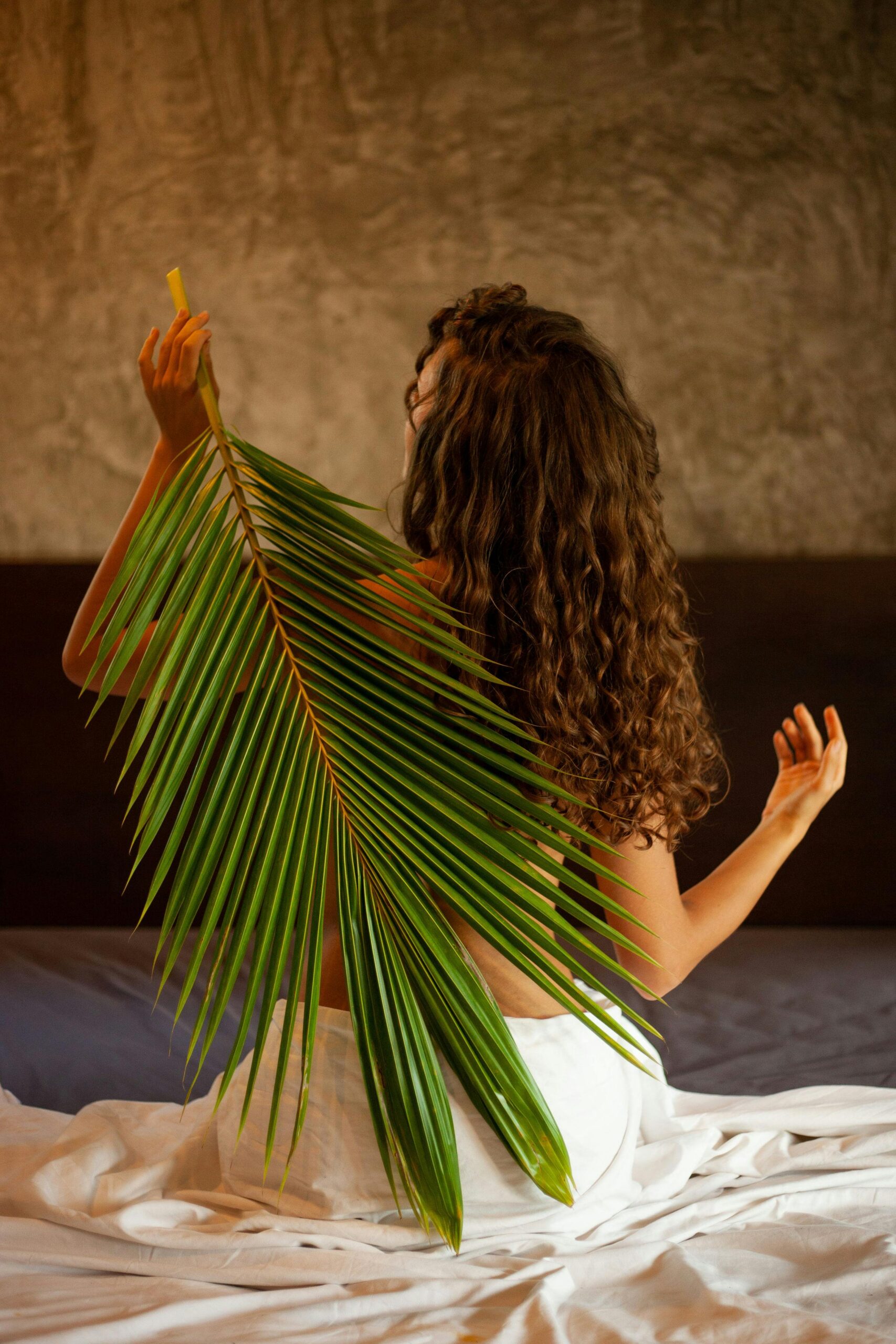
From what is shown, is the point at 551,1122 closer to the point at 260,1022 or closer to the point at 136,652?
the point at 260,1022

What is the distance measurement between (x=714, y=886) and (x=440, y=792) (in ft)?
1.56

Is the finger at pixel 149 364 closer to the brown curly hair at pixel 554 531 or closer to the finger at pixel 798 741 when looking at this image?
the brown curly hair at pixel 554 531

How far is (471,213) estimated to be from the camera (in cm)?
270

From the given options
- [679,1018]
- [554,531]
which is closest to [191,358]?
[554,531]

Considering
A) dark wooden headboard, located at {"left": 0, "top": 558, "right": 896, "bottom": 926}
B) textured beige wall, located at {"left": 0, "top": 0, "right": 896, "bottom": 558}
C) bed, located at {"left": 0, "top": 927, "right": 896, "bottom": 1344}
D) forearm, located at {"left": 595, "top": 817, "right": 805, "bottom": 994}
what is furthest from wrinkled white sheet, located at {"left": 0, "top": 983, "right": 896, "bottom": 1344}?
textured beige wall, located at {"left": 0, "top": 0, "right": 896, "bottom": 558}

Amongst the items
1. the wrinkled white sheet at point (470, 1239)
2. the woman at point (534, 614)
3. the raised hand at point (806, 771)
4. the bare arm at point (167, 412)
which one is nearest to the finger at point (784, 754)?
the raised hand at point (806, 771)

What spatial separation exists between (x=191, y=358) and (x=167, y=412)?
6 cm

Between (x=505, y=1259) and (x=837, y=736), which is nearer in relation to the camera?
(x=505, y=1259)

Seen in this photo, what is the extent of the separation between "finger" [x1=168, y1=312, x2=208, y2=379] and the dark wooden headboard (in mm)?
1802

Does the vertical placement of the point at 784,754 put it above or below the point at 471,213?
below

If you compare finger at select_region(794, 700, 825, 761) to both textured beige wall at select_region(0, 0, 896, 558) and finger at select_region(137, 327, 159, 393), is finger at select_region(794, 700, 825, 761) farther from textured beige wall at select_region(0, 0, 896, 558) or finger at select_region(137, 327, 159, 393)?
textured beige wall at select_region(0, 0, 896, 558)

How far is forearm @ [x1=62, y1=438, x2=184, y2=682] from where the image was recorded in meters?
0.97

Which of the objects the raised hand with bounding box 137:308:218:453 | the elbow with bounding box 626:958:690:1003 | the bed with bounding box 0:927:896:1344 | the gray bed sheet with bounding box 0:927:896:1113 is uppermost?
the raised hand with bounding box 137:308:218:453

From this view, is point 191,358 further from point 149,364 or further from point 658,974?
point 658,974
